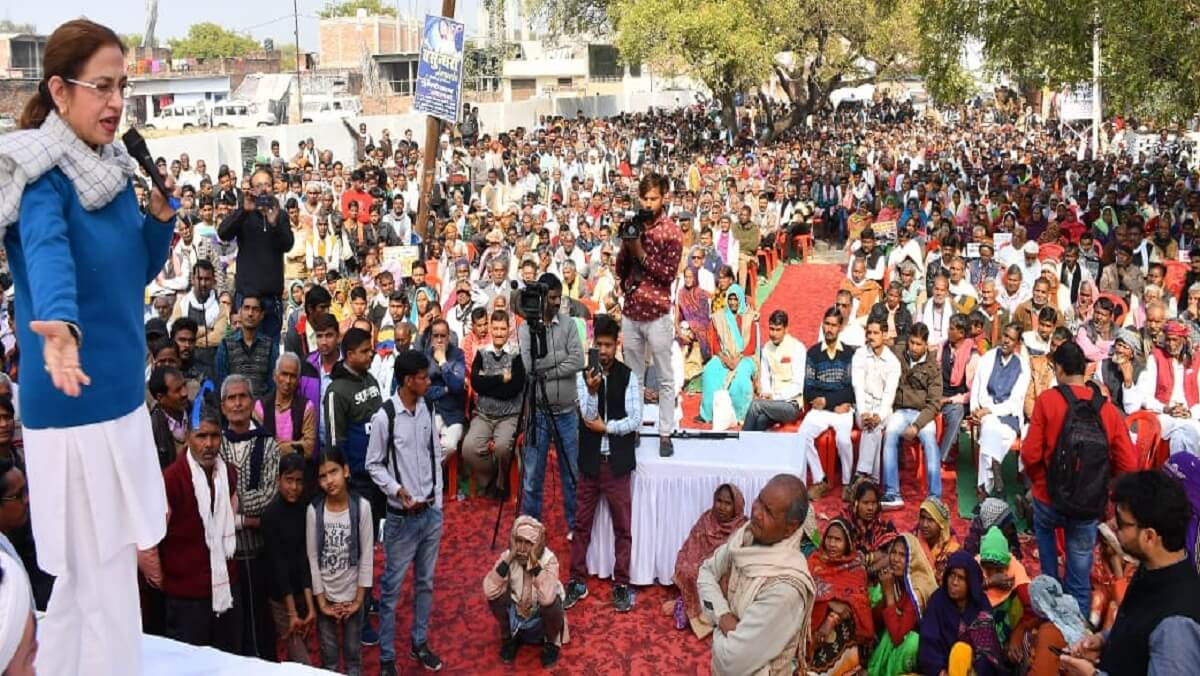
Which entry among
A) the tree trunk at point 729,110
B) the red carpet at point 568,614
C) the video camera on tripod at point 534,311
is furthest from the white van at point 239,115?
the video camera on tripod at point 534,311

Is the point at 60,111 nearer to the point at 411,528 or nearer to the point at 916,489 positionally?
the point at 411,528

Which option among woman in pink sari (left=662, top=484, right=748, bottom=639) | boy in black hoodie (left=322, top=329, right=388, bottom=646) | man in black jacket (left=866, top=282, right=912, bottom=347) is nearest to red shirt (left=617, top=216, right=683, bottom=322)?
woman in pink sari (left=662, top=484, right=748, bottom=639)

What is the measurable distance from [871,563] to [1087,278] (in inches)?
195

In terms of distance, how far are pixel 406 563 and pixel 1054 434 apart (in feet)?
8.99

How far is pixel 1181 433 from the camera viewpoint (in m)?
5.86

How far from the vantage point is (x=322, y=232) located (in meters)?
10.5

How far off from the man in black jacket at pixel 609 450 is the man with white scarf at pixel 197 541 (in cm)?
176

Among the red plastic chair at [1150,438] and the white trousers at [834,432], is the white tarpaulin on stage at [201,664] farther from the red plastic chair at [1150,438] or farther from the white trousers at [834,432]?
the red plastic chair at [1150,438]

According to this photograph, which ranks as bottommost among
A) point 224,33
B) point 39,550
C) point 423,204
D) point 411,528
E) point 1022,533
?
point 1022,533

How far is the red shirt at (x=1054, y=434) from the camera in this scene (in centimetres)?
441

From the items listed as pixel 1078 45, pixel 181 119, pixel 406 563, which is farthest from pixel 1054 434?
pixel 181 119

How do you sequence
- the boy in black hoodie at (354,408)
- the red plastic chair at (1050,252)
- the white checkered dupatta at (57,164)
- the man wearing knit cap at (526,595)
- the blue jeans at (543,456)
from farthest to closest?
the red plastic chair at (1050,252)
the blue jeans at (543,456)
the boy in black hoodie at (354,408)
the man wearing knit cap at (526,595)
the white checkered dupatta at (57,164)

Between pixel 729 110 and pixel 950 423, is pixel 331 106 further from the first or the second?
pixel 950 423

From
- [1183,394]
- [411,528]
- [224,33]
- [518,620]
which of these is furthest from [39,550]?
[224,33]
